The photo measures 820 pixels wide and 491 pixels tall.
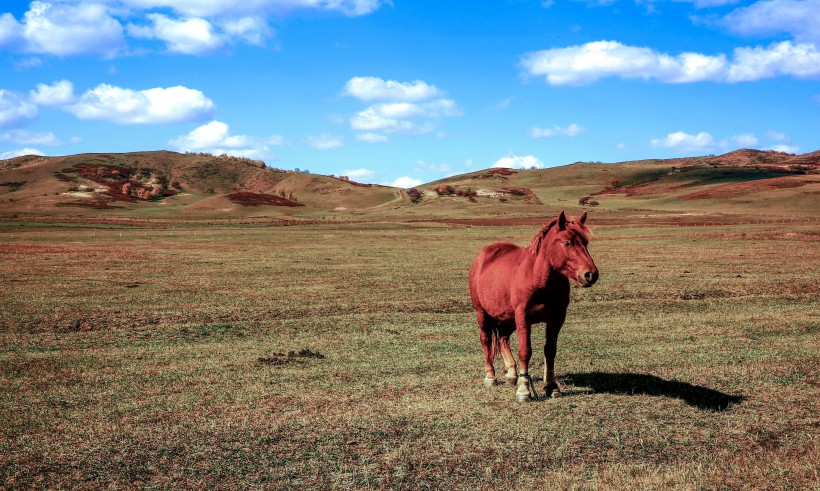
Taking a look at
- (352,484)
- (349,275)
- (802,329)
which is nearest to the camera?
(352,484)

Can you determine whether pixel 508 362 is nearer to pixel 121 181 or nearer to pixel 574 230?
pixel 574 230

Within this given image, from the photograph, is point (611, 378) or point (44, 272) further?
point (44, 272)

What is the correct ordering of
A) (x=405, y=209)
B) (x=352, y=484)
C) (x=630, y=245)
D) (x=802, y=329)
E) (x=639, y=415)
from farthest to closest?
(x=405, y=209) < (x=630, y=245) < (x=802, y=329) < (x=639, y=415) < (x=352, y=484)

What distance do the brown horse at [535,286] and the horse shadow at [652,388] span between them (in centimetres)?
111

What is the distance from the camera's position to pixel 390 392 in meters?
10.8

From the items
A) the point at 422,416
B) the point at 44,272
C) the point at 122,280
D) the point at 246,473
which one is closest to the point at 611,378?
the point at 422,416

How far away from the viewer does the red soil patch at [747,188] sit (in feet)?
413

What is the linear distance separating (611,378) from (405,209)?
130687mm

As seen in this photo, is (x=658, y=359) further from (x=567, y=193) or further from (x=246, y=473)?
(x=567, y=193)

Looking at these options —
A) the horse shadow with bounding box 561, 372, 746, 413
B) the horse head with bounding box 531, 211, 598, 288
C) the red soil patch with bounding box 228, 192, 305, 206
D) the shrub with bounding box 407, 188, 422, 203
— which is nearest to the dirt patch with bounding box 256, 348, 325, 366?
the horse shadow with bounding box 561, 372, 746, 413

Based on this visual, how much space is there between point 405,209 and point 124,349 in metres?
127

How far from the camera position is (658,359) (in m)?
13.2

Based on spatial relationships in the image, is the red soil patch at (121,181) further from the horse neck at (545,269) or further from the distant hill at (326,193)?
the horse neck at (545,269)

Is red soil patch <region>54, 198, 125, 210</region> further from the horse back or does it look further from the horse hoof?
the horse hoof
